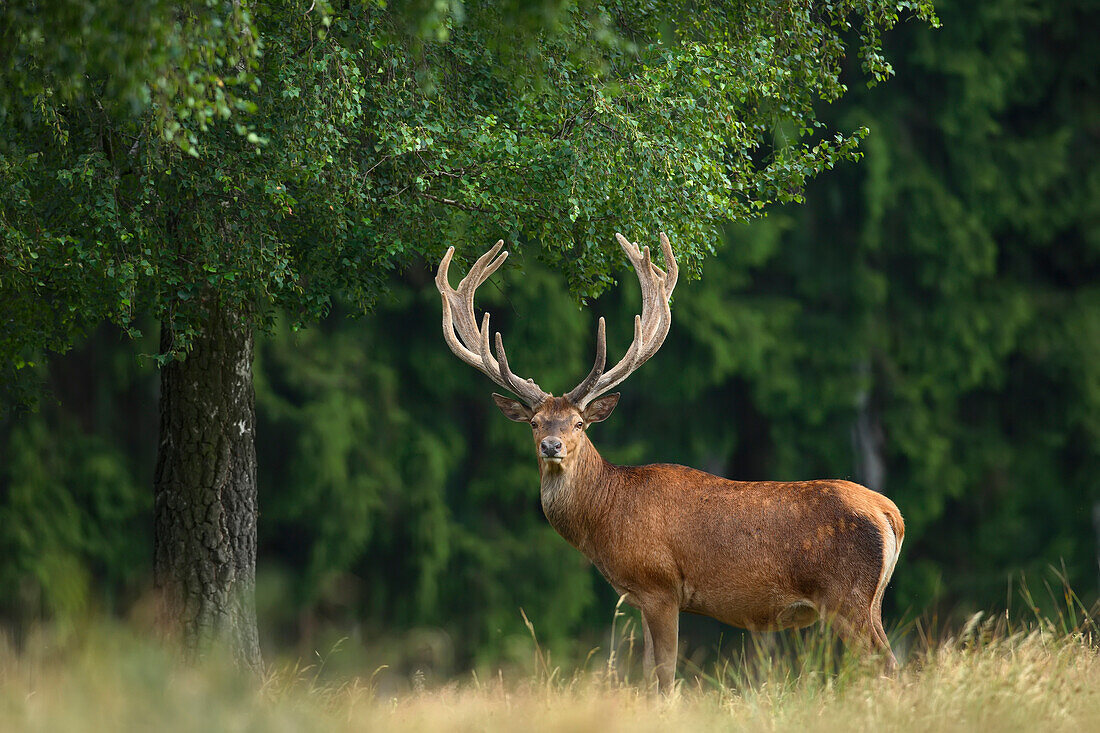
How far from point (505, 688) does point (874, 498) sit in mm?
2307

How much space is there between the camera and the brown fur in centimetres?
709

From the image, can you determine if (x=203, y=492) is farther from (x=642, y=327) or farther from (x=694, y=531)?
(x=694, y=531)

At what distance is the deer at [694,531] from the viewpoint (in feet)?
23.3

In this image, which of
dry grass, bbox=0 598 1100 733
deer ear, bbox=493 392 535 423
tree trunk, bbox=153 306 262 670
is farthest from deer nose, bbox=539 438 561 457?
tree trunk, bbox=153 306 262 670

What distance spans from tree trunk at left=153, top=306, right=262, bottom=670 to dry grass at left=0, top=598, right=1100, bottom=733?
2049 millimetres

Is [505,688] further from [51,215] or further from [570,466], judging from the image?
[51,215]

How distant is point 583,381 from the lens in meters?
8.10

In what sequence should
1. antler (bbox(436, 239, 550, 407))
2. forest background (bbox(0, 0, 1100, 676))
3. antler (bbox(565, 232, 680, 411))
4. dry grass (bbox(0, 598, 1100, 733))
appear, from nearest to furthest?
dry grass (bbox(0, 598, 1100, 733)) < antler (bbox(565, 232, 680, 411)) < antler (bbox(436, 239, 550, 407)) < forest background (bbox(0, 0, 1100, 676))

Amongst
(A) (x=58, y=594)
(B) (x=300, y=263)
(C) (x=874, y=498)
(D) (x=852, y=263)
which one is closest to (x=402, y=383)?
(A) (x=58, y=594)

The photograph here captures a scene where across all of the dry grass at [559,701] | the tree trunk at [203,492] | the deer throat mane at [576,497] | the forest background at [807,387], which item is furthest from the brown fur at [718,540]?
the forest background at [807,387]

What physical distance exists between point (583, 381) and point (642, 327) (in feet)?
1.64

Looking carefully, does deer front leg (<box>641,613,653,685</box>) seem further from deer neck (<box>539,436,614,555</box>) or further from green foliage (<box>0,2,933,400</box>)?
green foliage (<box>0,2,933,400</box>)

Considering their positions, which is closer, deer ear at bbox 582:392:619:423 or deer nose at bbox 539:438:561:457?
deer nose at bbox 539:438:561:457

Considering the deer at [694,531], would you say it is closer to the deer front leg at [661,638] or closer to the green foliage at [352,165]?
the deer front leg at [661,638]
